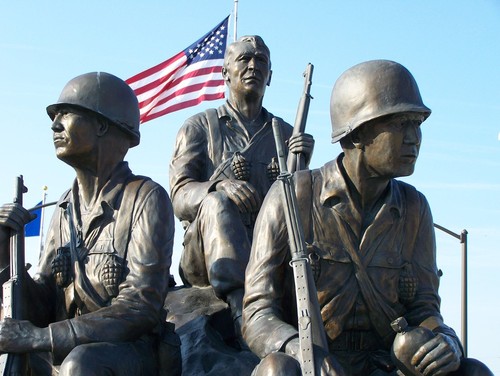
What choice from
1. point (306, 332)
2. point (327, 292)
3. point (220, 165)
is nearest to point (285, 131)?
point (220, 165)

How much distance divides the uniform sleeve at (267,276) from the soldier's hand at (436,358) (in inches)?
33.1

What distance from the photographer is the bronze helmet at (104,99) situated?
9.17 meters

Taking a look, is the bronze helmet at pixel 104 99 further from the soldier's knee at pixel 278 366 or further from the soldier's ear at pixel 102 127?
the soldier's knee at pixel 278 366

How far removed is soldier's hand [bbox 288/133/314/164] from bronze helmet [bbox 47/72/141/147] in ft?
4.78

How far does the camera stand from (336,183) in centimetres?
837

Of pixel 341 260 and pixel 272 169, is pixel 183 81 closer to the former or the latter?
pixel 272 169

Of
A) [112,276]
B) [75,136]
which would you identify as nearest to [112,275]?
[112,276]

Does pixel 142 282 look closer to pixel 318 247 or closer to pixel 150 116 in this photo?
pixel 318 247

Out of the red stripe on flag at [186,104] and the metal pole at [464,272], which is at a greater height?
the red stripe on flag at [186,104]

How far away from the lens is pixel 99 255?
8.90m

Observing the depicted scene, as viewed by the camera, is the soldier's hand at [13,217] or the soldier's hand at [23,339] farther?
the soldier's hand at [13,217]

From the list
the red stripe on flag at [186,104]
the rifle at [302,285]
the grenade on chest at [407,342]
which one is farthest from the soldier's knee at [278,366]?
the red stripe on flag at [186,104]

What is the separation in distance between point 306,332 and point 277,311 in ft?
1.88

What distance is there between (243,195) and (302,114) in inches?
34.7
